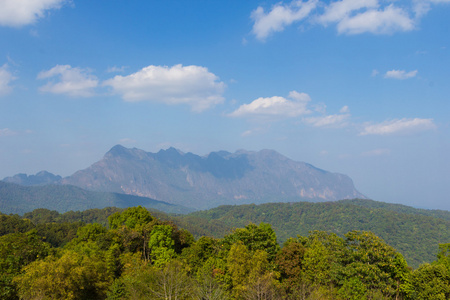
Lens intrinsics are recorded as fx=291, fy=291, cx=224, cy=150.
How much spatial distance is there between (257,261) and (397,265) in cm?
1581

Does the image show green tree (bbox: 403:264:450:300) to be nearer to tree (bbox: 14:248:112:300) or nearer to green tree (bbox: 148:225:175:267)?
green tree (bbox: 148:225:175:267)

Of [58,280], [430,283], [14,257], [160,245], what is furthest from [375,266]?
[14,257]

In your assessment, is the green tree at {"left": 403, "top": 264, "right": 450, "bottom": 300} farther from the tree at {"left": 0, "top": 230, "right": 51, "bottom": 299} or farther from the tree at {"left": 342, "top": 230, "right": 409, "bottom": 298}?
the tree at {"left": 0, "top": 230, "right": 51, "bottom": 299}

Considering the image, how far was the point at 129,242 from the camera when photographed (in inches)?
1766

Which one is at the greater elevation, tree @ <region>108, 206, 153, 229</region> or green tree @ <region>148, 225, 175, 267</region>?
tree @ <region>108, 206, 153, 229</region>

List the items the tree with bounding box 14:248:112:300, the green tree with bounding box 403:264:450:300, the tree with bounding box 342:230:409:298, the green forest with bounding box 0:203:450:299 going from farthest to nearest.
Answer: the tree with bounding box 342:230:409:298 < the green tree with bounding box 403:264:450:300 < the green forest with bounding box 0:203:450:299 < the tree with bounding box 14:248:112:300

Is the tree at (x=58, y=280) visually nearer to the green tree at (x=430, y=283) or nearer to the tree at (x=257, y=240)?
the tree at (x=257, y=240)

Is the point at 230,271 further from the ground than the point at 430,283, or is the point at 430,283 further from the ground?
the point at 430,283

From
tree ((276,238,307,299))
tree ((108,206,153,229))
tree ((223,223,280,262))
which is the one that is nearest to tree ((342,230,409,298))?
tree ((276,238,307,299))

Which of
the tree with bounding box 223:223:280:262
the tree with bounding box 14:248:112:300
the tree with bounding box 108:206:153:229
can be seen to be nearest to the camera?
the tree with bounding box 14:248:112:300

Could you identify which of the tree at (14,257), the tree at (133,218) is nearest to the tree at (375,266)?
the tree at (14,257)

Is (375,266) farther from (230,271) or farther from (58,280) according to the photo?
(58,280)

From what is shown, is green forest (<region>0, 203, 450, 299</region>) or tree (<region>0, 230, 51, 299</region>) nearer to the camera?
tree (<region>0, 230, 51, 299</region>)

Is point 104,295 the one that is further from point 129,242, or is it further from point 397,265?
point 397,265
